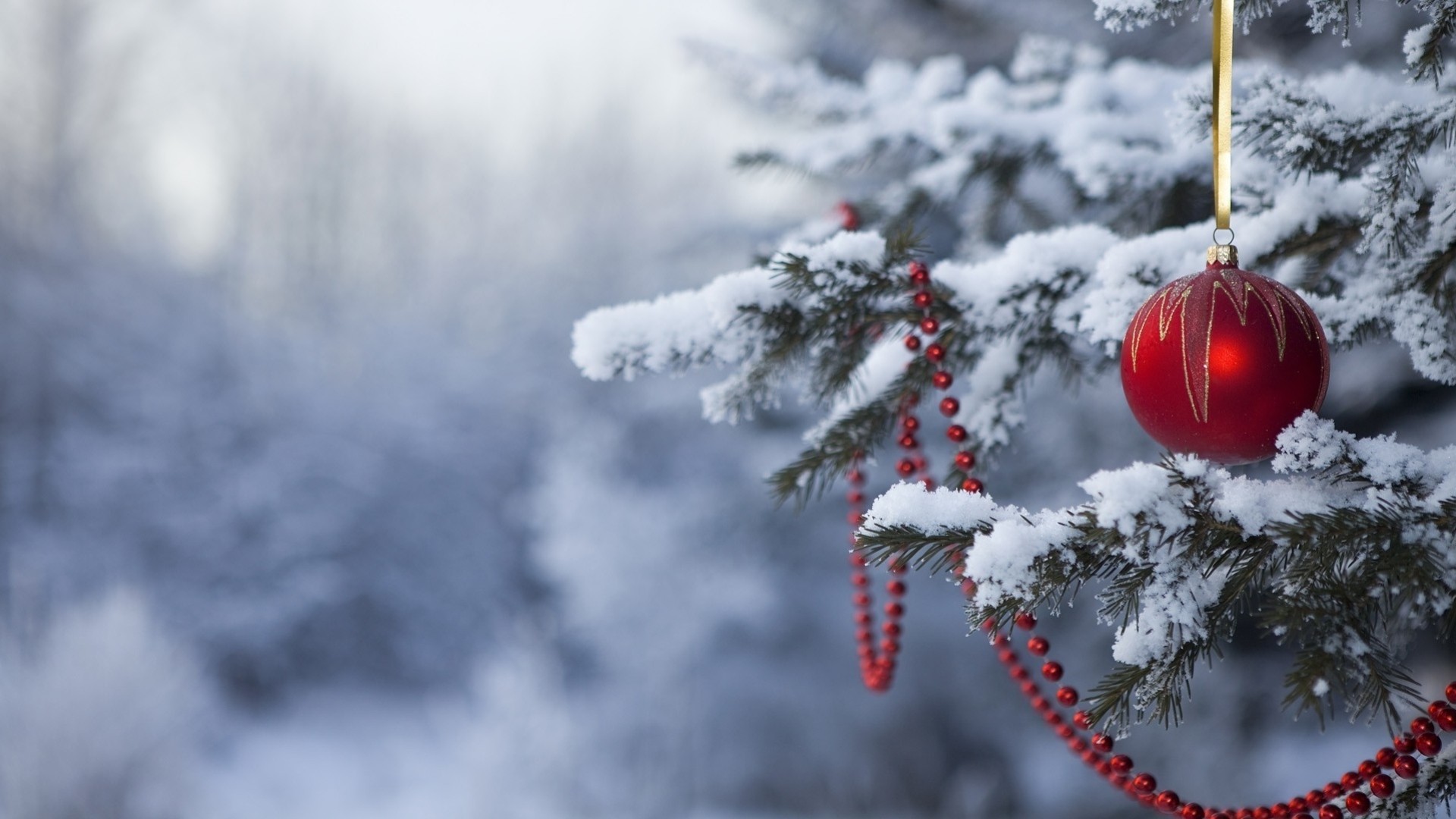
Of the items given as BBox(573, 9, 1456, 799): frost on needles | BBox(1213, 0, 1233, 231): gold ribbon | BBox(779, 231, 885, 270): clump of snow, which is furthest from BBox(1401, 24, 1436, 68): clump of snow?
BBox(779, 231, 885, 270): clump of snow

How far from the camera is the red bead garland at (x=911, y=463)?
0.76 m

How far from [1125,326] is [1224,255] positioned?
0.31 ft

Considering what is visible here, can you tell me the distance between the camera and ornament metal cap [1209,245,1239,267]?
2.06ft

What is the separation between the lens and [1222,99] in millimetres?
621

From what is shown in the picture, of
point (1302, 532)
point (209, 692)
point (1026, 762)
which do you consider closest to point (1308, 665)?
point (1302, 532)

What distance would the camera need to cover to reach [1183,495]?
54 centimetres

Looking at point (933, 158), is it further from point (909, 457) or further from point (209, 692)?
point (209, 692)

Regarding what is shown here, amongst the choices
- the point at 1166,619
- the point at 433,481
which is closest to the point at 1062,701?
the point at 1166,619

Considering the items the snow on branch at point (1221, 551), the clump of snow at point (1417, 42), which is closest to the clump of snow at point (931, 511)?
the snow on branch at point (1221, 551)

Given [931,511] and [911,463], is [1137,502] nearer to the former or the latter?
[931,511]

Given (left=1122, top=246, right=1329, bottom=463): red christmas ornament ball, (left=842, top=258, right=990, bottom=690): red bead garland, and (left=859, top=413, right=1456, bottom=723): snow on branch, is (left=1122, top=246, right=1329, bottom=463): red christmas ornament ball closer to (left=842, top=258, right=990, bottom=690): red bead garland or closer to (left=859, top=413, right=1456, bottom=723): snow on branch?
A: (left=859, top=413, right=1456, bottom=723): snow on branch

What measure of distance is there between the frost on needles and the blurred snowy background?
847mm

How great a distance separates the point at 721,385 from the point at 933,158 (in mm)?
687

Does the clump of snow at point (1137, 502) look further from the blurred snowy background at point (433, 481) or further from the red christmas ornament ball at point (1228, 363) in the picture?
the blurred snowy background at point (433, 481)
